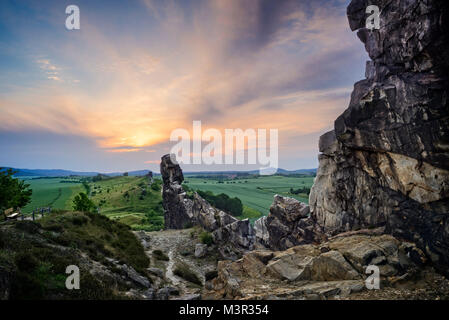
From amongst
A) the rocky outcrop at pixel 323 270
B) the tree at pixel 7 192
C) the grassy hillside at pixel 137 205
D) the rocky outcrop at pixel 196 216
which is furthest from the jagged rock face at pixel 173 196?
the rocky outcrop at pixel 323 270

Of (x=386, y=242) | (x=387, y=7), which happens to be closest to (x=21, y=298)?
(x=386, y=242)

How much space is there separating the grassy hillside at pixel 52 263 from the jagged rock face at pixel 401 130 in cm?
2734

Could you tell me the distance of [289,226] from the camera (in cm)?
3984

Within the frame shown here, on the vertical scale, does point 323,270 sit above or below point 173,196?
above

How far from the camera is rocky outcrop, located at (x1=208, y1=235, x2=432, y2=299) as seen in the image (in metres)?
16.1

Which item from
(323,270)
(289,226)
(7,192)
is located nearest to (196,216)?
(289,226)

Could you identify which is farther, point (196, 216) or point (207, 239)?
point (196, 216)

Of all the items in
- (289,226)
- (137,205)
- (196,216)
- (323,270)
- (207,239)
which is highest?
(323,270)

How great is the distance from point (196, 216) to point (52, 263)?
142 ft

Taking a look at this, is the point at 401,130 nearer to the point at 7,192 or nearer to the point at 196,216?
the point at 196,216

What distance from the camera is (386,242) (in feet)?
66.4

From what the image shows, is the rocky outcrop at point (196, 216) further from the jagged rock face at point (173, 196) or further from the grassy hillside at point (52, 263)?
the grassy hillside at point (52, 263)
